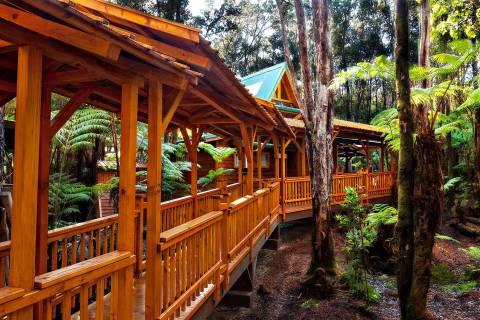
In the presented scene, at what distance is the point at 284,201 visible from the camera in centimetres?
1119

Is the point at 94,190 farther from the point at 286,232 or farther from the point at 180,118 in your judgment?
the point at 286,232

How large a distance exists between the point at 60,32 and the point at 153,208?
168cm

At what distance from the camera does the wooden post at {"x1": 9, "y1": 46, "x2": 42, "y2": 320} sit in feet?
6.38

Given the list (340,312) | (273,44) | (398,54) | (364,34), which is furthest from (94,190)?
(364,34)

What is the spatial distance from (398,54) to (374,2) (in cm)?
2780

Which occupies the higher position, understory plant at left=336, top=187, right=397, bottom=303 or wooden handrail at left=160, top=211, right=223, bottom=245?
wooden handrail at left=160, top=211, right=223, bottom=245

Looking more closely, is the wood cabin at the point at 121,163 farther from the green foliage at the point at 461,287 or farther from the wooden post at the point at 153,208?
the green foliage at the point at 461,287

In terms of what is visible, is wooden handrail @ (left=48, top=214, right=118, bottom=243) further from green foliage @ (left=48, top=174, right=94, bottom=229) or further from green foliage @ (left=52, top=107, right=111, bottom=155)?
green foliage @ (left=52, top=107, right=111, bottom=155)

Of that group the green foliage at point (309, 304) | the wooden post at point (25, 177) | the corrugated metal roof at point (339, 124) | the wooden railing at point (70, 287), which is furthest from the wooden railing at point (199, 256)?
the corrugated metal roof at point (339, 124)

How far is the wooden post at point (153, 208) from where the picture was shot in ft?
9.86

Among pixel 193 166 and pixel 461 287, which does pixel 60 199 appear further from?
pixel 461 287

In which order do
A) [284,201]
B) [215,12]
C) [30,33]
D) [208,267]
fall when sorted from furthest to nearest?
[215,12] → [284,201] → [208,267] → [30,33]

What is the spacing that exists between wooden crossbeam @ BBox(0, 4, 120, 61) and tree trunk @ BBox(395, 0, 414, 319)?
500cm

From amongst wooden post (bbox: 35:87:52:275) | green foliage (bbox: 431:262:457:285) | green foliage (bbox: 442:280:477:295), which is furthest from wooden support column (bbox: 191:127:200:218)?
green foliage (bbox: 431:262:457:285)
